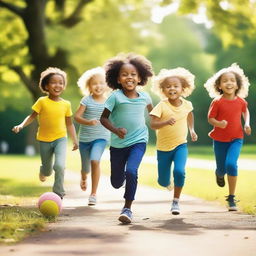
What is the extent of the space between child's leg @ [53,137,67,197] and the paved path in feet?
1.06

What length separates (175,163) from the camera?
9.55 m

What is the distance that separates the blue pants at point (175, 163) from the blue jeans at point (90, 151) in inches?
45.6

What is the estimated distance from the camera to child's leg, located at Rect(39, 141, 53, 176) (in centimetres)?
1059

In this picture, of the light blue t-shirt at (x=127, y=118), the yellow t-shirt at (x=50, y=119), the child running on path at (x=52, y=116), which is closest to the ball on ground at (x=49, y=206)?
the light blue t-shirt at (x=127, y=118)

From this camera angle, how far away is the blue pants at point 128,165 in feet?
28.0

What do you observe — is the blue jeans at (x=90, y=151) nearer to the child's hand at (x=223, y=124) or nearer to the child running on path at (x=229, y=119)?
the child running on path at (x=229, y=119)

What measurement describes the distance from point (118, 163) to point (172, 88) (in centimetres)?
126

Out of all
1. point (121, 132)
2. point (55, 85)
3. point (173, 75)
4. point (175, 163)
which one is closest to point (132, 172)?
point (121, 132)

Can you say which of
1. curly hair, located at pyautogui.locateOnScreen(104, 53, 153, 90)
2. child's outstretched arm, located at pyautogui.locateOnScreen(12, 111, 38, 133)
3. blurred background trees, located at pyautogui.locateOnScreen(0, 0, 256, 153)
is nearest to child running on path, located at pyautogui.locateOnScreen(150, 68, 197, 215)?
curly hair, located at pyautogui.locateOnScreen(104, 53, 153, 90)

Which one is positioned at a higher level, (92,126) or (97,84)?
(97,84)

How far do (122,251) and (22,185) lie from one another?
Answer: 1014 centimetres

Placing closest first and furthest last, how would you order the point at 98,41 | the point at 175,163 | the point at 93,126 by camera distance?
the point at 175,163, the point at 93,126, the point at 98,41

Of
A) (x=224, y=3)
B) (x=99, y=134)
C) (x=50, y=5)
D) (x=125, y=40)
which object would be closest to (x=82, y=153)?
(x=99, y=134)

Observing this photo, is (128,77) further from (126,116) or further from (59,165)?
(59,165)
